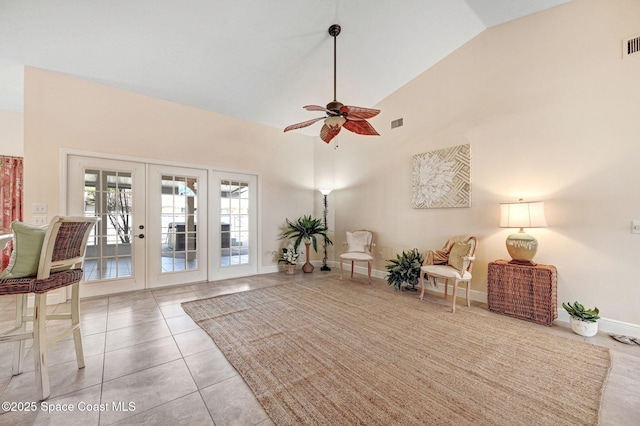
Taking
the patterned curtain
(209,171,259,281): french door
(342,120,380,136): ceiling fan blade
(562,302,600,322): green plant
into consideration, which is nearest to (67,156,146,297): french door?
(209,171,259,281): french door

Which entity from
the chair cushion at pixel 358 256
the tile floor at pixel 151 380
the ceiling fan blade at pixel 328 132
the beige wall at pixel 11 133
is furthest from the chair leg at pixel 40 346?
the beige wall at pixel 11 133

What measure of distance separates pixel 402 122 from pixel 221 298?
165 inches

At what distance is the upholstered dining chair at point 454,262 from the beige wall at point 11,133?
6.98 meters

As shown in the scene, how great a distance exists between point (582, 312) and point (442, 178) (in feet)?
7.28

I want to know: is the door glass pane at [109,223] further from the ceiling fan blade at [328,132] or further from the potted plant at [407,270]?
the potted plant at [407,270]

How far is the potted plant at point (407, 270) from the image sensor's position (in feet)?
12.9

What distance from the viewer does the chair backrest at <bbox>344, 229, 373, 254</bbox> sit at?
4.87m

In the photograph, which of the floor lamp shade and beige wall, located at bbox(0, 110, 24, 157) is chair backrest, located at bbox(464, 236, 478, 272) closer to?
the floor lamp shade

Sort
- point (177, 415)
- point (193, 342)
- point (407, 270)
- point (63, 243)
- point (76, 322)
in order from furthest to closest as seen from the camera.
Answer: point (407, 270) < point (193, 342) < point (76, 322) < point (63, 243) < point (177, 415)

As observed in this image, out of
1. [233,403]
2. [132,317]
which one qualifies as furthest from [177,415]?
[132,317]

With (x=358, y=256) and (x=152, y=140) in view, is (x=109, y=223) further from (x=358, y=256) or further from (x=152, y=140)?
(x=358, y=256)

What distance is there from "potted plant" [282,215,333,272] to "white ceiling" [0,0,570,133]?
8.45 ft

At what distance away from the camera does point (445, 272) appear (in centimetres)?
331

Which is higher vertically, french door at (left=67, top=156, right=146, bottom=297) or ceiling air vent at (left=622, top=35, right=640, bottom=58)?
ceiling air vent at (left=622, top=35, right=640, bottom=58)
